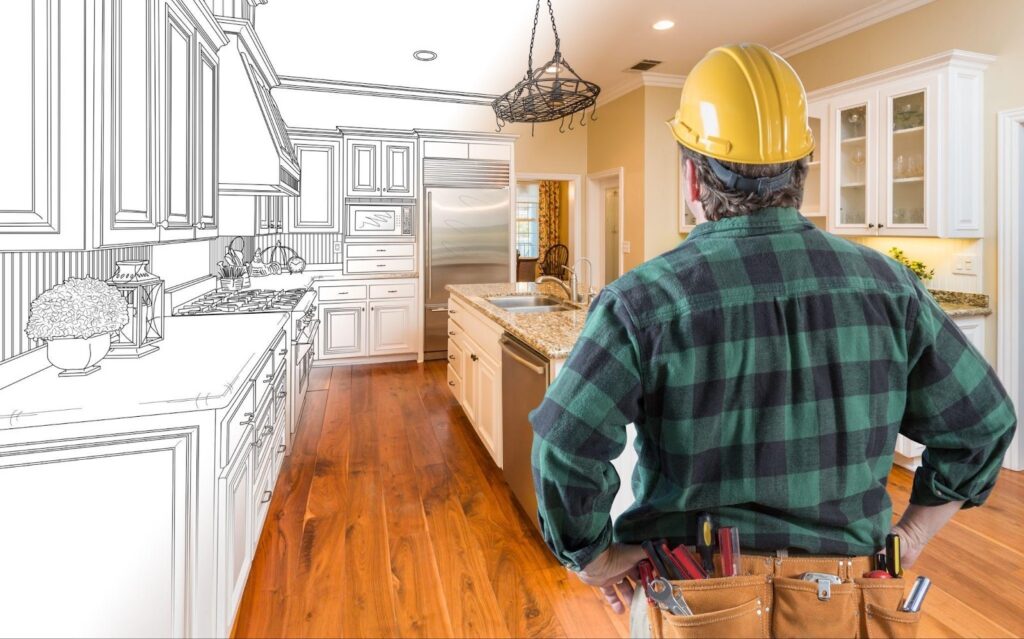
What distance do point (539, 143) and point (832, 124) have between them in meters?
3.65

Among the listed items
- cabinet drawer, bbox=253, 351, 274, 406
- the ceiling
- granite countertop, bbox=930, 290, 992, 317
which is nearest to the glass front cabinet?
granite countertop, bbox=930, 290, 992, 317

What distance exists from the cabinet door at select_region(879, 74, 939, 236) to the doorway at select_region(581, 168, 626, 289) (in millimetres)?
3306

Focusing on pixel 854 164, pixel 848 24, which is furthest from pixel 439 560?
pixel 848 24

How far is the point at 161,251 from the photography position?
3.13m

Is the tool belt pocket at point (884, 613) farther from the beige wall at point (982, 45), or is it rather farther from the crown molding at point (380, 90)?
the crown molding at point (380, 90)

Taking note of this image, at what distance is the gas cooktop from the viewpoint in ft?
10.2

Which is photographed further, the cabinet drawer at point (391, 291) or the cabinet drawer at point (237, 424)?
the cabinet drawer at point (391, 291)

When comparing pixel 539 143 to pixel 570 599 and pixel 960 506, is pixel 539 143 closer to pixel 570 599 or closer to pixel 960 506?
pixel 570 599

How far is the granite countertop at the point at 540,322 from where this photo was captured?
7.15 feet

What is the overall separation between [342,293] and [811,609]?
5.49 m

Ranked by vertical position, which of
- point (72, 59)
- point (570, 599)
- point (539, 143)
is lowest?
point (570, 599)

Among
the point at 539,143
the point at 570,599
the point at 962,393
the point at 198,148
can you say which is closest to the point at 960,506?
the point at 962,393

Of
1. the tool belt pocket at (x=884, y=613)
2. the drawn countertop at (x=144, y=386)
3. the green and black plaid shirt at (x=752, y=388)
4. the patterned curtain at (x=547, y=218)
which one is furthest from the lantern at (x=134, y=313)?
the patterned curtain at (x=547, y=218)

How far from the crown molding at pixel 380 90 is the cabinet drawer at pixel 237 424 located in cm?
468
